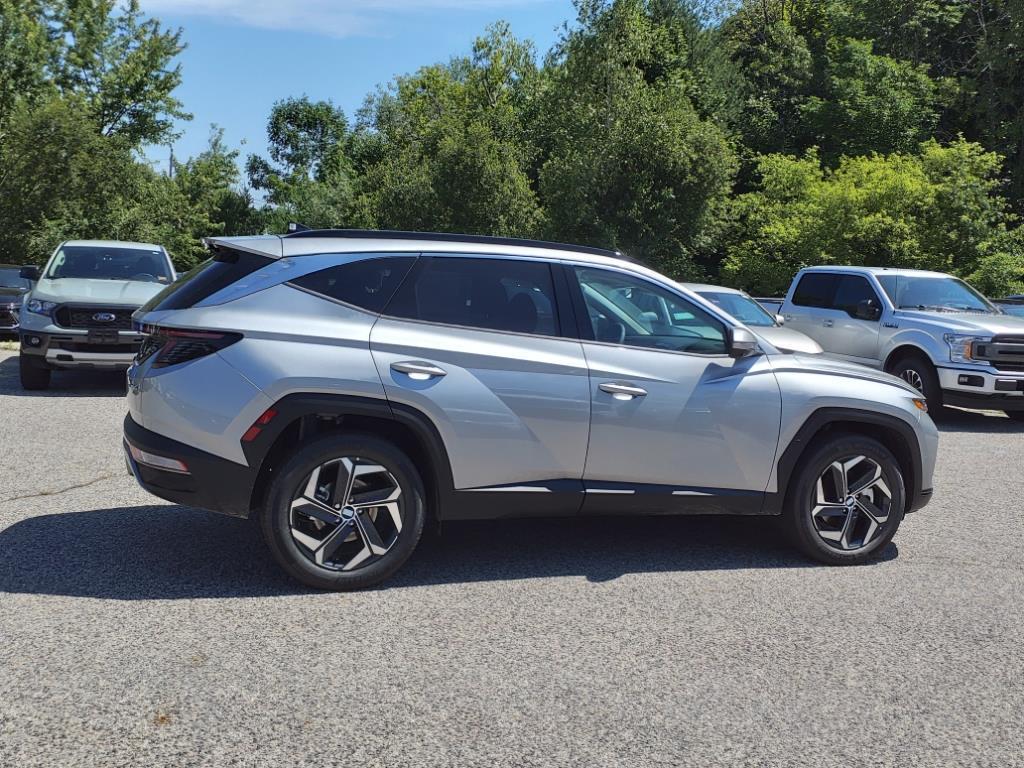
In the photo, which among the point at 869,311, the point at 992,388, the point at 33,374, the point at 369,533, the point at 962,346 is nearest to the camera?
the point at 369,533

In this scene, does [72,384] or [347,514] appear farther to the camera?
[72,384]

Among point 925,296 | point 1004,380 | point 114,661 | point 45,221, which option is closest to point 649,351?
point 114,661

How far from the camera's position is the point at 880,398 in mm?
5672

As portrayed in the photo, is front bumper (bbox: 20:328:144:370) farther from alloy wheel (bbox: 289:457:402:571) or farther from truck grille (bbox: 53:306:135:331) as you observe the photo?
alloy wheel (bbox: 289:457:402:571)

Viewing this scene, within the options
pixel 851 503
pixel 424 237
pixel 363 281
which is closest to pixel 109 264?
pixel 424 237

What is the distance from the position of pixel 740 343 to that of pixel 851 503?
3.85ft

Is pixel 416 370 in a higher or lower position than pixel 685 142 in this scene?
lower

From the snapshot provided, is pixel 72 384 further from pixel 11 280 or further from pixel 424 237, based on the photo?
pixel 11 280

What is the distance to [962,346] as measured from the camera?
466 inches

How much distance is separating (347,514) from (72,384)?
971cm

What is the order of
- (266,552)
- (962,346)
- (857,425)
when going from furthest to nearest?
(962,346) < (857,425) < (266,552)

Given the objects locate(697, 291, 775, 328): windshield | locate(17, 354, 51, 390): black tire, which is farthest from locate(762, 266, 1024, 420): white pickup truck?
locate(17, 354, 51, 390): black tire

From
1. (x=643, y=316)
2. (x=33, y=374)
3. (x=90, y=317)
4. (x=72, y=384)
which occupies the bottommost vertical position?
(x=72, y=384)

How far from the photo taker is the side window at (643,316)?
534 cm
